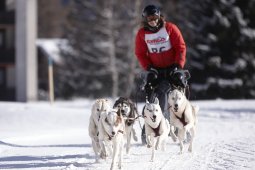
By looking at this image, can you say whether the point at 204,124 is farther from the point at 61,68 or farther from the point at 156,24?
the point at 61,68

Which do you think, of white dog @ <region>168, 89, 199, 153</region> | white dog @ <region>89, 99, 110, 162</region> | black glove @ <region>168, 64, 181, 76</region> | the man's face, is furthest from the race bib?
white dog @ <region>89, 99, 110, 162</region>

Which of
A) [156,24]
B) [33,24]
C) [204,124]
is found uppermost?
[33,24]

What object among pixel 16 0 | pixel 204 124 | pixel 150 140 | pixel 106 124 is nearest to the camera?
pixel 106 124

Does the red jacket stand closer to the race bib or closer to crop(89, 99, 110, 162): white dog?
the race bib

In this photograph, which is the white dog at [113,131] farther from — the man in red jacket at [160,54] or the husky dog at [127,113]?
the man in red jacket at [160,54]

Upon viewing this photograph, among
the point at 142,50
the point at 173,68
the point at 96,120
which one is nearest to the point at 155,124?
the point at 96,120

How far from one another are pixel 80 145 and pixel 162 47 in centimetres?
242

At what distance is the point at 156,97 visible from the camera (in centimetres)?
902

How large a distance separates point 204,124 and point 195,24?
18.1m

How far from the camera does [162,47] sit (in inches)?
367

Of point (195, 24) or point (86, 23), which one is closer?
point (195, 24)

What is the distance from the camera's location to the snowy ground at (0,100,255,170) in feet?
25.8

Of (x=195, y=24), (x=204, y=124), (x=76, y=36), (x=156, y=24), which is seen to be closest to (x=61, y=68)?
(x=76, y=36)

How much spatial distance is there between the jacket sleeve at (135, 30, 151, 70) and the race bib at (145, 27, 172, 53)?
9 cm
